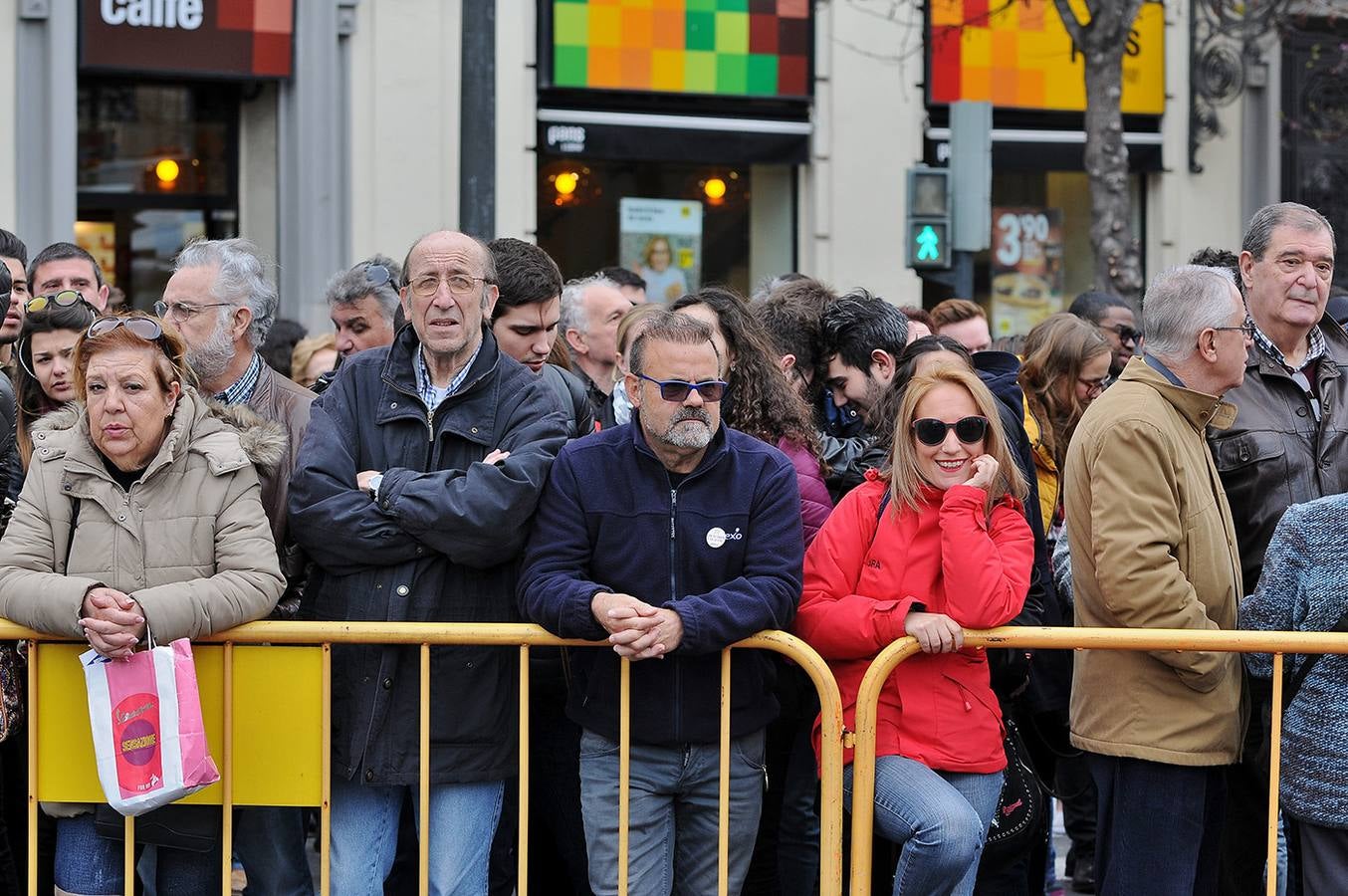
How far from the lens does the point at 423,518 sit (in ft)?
13.8

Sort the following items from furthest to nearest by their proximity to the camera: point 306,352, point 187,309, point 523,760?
point 306,352
point 187,309
point 523,760

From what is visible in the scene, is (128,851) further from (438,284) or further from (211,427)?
(438,284)

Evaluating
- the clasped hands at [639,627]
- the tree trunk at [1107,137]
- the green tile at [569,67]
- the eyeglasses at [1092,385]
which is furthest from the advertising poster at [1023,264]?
the clasped hands at [639,627]

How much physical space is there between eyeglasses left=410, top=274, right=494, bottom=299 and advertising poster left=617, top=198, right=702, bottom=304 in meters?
8.97

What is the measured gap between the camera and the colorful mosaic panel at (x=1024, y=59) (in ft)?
46.3

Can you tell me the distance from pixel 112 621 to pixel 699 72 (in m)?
10.1

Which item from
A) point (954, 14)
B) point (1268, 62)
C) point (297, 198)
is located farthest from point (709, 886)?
point (1268, 62)

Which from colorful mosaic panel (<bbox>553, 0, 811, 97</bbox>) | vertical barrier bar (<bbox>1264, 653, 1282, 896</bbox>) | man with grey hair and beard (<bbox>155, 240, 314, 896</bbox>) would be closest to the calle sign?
colorful mosaic panel (<bbox>553, 0, 811, 97</bbox>)

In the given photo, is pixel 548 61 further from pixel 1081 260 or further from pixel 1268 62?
pixel 1268 62

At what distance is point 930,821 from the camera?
427 centimetres

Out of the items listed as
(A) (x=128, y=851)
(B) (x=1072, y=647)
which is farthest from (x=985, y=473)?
(A) (x=128, y=851)

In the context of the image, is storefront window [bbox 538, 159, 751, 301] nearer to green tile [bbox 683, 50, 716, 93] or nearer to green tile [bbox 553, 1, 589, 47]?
green tile [bbox 683, 50, 716, 93]

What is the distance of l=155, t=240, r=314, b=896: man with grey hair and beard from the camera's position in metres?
4.70

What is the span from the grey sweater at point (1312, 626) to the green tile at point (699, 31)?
978cm
